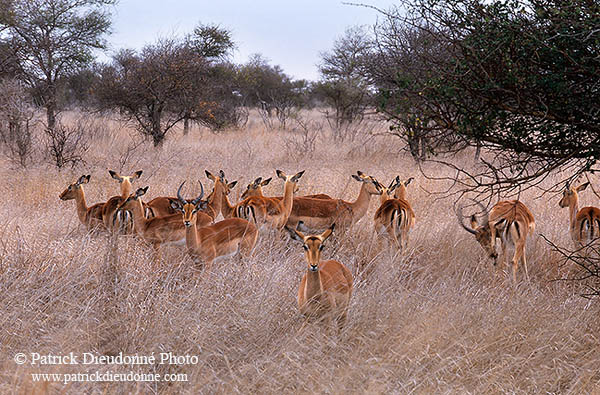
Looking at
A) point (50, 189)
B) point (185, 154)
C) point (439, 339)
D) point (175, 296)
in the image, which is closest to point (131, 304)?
point (175, 296)

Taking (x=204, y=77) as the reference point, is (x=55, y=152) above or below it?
below

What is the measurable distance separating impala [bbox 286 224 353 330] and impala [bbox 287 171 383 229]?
2385 millimetres

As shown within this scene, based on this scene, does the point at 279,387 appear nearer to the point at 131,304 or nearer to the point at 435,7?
the point at 131,304

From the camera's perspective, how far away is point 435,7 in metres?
3.70

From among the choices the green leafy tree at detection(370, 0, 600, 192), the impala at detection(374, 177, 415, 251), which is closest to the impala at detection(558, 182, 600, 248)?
the impala at detection(374, 177, 415, 251)

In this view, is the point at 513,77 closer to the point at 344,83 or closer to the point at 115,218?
the point at 115,218

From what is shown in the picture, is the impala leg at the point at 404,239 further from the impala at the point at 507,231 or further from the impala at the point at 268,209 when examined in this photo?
the impala at the point at 268,209

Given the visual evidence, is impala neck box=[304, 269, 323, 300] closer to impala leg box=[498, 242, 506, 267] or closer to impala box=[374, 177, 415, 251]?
impala box=[374, 177, 415, 251]

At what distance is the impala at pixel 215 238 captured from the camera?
4.74 m

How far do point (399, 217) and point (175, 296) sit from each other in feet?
8.04

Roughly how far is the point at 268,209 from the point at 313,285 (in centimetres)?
241

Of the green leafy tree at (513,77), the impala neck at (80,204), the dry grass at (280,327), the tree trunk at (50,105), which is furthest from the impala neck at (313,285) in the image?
the tree trunk at (50,105)

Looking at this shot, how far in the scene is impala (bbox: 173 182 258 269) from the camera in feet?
15.5

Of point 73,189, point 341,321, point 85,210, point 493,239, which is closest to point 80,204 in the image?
point 85,210
